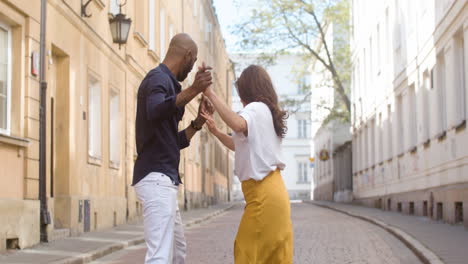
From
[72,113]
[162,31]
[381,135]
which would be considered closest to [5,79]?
[72,113]

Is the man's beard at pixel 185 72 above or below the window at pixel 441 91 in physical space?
below

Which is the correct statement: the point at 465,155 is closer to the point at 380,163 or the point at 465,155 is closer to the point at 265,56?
the point at 380,163

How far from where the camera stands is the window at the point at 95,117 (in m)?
18.0

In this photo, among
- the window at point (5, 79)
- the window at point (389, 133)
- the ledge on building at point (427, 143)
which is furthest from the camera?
the window at point (389, 133)

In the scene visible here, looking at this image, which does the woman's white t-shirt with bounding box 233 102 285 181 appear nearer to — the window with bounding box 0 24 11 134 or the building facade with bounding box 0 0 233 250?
the building facade with bounding box 0 0 233 250

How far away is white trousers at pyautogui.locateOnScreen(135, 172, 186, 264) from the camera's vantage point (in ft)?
16.8

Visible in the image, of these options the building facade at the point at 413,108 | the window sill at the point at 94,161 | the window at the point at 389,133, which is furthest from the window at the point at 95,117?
the window at the point at 389,133

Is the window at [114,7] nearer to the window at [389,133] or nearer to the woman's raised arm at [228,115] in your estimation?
the window at [389,133]

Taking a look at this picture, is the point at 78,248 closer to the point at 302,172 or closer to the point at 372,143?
the point at 372,143

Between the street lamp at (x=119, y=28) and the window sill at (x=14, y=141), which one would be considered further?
the street lamp at (x=119, y=28)

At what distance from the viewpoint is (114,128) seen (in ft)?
66.1

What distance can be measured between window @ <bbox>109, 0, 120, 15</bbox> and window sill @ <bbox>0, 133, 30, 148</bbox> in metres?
7.53

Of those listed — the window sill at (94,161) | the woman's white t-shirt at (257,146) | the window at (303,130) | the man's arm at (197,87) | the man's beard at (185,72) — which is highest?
the window at (303,130)

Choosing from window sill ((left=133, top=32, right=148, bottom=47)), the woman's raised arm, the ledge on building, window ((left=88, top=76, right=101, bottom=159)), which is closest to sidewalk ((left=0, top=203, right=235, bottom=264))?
window ((left=88, top=76, right=101, bottom=159))
